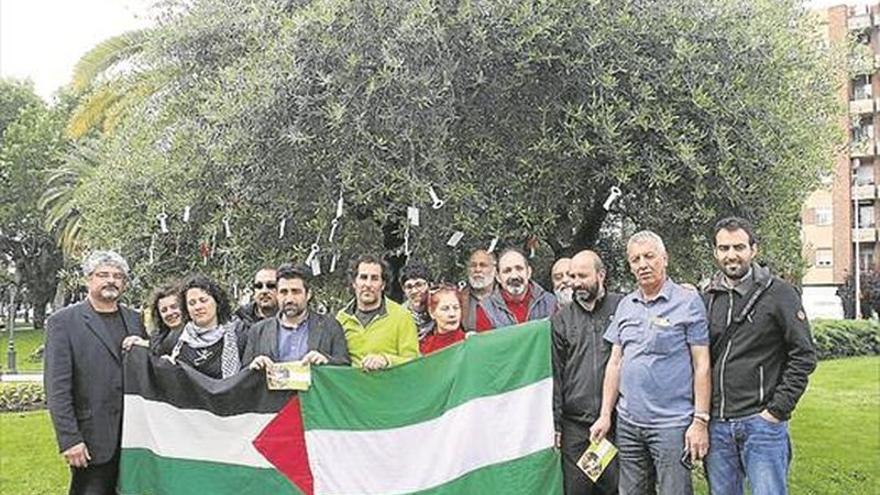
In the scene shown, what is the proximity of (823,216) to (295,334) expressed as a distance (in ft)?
191

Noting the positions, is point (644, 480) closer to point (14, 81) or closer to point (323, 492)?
point (323, 492)

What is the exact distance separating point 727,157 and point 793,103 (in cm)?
153

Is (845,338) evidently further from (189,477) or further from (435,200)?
(189,477)

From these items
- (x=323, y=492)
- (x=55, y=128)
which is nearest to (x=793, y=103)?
(x=323, y=492)

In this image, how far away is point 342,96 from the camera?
275 inches

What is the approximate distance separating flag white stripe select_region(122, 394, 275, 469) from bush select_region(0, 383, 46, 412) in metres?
13.6

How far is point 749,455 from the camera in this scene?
5250 mm

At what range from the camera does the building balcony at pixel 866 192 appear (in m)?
56.5

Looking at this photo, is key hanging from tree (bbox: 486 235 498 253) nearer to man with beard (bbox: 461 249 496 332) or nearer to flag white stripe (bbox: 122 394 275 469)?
man with beard (bbox: 461 249 496 332)

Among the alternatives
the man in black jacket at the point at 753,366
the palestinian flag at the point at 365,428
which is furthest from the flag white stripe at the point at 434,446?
the man in black jacket at the point at 753,366

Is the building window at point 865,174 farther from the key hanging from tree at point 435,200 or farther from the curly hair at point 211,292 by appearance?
the curly hair at point 211,292

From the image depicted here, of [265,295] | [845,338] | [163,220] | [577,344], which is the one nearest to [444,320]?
[577,344]

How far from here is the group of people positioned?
524 centimetres

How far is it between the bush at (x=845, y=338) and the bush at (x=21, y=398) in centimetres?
2163
